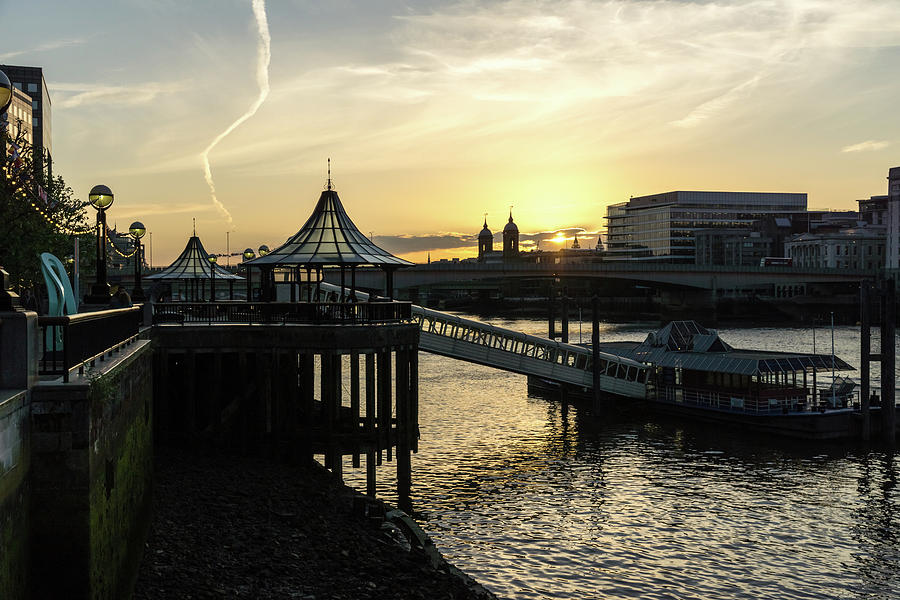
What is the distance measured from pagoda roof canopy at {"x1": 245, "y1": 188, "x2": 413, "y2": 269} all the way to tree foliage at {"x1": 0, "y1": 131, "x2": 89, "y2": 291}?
9.19m

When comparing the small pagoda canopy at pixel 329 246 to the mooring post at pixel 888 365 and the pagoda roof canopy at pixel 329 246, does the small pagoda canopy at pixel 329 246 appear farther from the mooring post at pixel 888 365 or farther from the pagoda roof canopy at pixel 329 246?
the mooring post at pixel 888 365

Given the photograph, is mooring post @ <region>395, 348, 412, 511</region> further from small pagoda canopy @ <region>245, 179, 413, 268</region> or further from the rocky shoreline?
small pagoda canopy @ <region>245, 179, 413, 268</region>

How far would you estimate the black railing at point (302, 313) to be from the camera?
95.5 feet

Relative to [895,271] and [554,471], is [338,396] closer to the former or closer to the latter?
[554,471]

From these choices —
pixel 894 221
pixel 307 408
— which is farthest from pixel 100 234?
pixel 894 221

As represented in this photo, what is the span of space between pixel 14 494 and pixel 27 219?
98.7 ft

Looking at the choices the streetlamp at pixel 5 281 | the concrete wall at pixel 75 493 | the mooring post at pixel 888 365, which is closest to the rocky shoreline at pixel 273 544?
the concrete wall at pixel 75 493

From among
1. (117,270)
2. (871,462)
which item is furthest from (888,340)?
(117,270)

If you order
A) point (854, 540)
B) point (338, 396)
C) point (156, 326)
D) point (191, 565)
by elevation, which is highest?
point (156, 326)

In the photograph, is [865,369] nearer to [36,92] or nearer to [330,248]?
[330,248]

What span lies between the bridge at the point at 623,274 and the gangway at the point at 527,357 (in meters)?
69.0

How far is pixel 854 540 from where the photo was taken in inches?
1120

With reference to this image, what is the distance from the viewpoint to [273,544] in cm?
2094

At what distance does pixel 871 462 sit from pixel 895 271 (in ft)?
487
